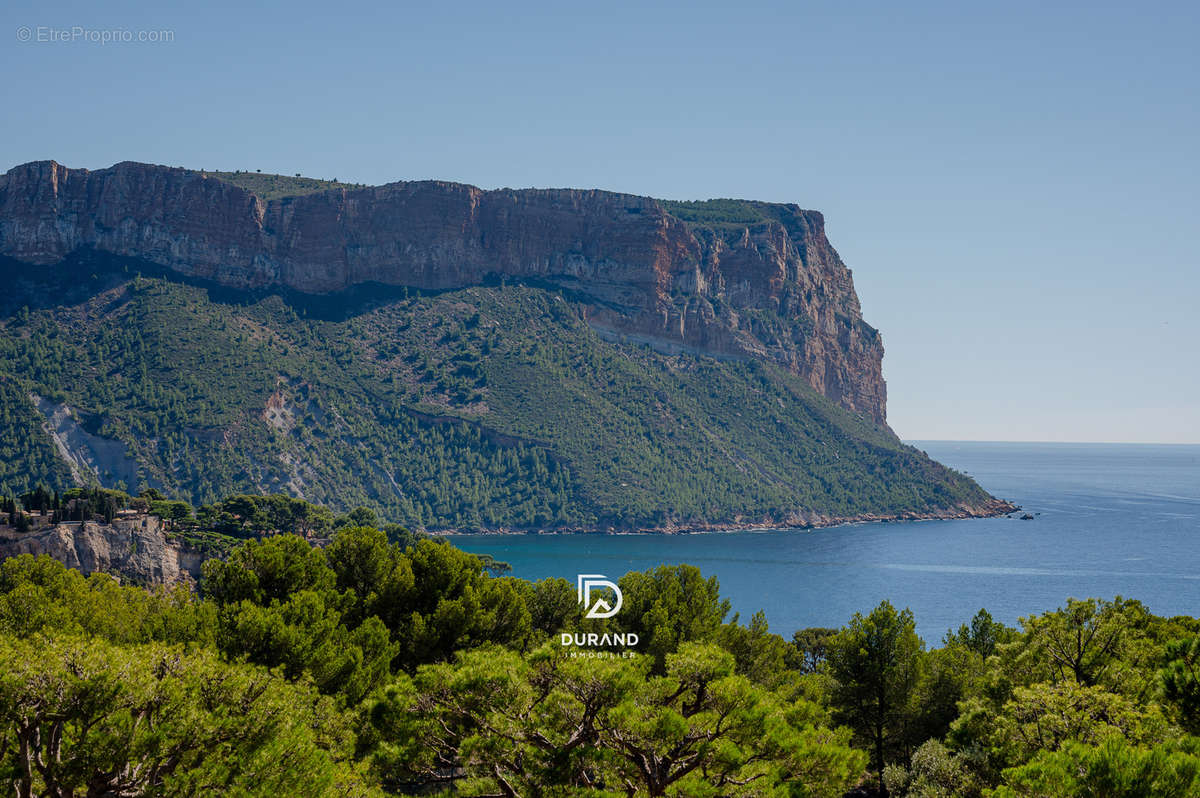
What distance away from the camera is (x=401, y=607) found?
30.5 meters

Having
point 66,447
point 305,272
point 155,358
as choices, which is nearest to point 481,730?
point 66,447

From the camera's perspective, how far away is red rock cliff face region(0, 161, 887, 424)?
6033 inches

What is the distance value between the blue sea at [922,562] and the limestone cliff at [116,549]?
41778mm

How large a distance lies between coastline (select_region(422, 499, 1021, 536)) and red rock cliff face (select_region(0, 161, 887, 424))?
4317 centimetres

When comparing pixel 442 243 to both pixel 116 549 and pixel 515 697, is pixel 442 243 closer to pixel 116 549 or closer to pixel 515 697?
pixel 116 549

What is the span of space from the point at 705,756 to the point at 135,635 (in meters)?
18.5

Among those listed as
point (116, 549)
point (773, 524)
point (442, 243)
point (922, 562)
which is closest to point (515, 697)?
point (116, 549)

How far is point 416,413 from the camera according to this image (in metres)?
152

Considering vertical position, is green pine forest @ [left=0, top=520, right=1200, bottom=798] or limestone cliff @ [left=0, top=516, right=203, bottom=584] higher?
green pine forest @ [left=0, top=520, right=1200, bottom=798]

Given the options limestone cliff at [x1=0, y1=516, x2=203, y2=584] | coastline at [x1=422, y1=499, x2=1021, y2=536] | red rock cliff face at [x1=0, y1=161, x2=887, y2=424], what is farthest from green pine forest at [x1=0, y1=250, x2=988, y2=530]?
limestone cliff at [x1=0, y1=516, x2=203, y2=584]

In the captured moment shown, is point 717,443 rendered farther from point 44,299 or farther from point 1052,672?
point 1052,672

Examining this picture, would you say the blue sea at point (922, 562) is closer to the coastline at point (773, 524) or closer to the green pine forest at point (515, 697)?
the coastline at point (773, 524)

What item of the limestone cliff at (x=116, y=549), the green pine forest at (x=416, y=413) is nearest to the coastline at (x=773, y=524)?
the green pine forest at (x=416, y=413)

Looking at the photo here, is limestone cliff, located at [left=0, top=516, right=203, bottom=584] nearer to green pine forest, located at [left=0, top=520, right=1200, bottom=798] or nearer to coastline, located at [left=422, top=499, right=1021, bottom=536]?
green pine forest, located at [left=0, top=520, right=1200, bottom=798]
